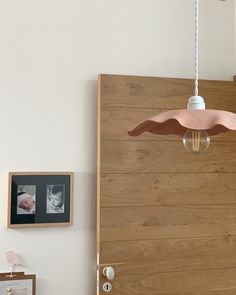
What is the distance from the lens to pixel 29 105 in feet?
8.18

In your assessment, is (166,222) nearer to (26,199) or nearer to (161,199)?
(161,199)

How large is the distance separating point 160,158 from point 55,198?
0.60 meters

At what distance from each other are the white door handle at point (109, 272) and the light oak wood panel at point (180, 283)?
0.16 feet

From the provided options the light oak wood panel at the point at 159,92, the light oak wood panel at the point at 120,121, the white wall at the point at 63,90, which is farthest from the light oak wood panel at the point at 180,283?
the light oak wood panel at the point at 159,92

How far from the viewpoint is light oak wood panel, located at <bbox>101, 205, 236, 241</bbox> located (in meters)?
2.48

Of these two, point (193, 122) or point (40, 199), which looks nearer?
point (193, 122)

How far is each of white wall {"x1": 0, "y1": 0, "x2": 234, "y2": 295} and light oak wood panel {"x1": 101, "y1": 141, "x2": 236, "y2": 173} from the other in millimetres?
129

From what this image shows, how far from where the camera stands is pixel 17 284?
2391mm

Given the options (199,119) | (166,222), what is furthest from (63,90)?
(199,119)

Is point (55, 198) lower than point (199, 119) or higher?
lower

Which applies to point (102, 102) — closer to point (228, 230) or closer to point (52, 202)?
point (52, 202)

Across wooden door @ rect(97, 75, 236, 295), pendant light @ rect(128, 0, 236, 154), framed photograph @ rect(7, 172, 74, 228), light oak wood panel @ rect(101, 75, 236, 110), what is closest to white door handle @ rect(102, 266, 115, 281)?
wooden door @ rect(97, 75, 236, 295)

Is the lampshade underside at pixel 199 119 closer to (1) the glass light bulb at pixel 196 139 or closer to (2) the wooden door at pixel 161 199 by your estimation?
(1) the glass light bulb at pixel 196 139

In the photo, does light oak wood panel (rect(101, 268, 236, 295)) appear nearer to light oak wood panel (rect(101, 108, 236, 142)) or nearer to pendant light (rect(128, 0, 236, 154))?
light oak wood panel (rect(101, 108, 236, 142))
